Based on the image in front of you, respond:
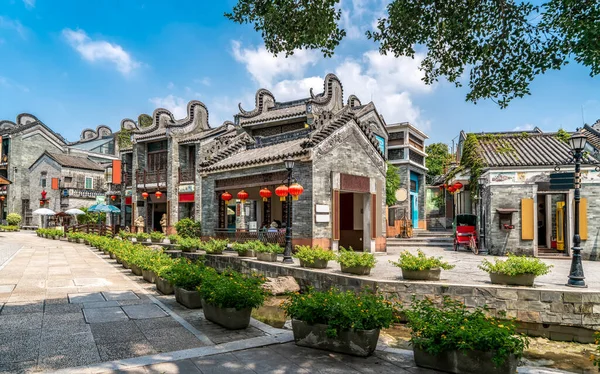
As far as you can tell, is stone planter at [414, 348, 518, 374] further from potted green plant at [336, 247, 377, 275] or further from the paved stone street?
potted green plant at [336, 247, 377, 275]

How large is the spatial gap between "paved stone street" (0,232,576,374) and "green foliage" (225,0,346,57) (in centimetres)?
463

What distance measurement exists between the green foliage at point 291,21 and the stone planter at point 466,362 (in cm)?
492

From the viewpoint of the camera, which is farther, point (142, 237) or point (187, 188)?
point (187, 188)

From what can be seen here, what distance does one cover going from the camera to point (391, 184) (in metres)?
27.2

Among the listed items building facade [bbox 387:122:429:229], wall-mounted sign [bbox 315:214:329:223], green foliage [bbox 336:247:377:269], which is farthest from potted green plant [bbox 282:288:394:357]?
building facade [bbox 387:122:429:229]

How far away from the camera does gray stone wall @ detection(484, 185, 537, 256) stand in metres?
15.0

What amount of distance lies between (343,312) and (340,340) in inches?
15.1

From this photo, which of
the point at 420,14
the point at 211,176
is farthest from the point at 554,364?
the point at 211,176

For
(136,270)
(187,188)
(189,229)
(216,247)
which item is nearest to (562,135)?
(216,247)

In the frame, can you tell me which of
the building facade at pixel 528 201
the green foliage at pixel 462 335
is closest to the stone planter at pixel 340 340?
the green foliage at pixel 462 335

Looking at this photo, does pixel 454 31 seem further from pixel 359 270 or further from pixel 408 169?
pixel 408 169

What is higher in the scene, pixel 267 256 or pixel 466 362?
pixel 466 362

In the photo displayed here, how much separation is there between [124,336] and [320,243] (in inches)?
384

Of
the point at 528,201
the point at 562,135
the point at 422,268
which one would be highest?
the point at 562,135
